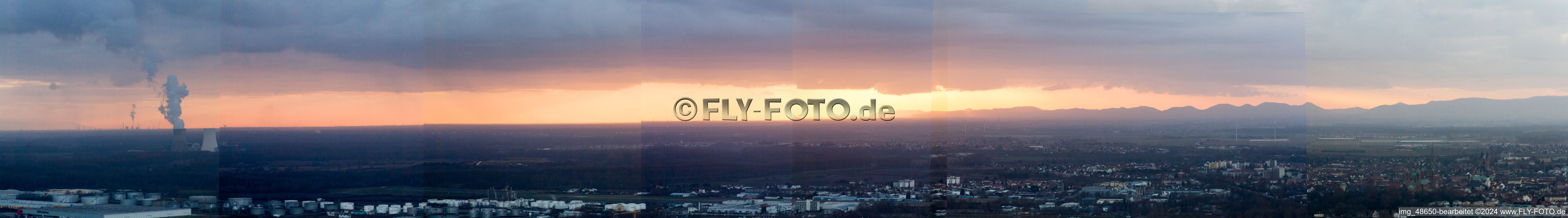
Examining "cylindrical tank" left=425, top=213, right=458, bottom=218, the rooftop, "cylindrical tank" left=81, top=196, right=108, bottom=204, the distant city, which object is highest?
the distant city

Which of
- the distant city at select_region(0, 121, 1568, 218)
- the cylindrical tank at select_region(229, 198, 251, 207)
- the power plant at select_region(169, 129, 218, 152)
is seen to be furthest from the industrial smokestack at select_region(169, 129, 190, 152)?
the cylindrical tank at select_region(229, 198, 251, 207)

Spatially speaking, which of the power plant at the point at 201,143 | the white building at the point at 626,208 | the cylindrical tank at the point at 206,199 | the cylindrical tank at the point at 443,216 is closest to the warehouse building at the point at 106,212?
the cylindrical tank at the point at 206,199

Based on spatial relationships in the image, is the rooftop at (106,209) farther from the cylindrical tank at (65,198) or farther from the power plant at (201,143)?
the power plant at (201,143)

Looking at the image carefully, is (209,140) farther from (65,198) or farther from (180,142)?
(65,198)

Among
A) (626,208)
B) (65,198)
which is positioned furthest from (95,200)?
(626,208)

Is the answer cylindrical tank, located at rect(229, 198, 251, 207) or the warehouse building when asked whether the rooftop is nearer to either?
the warehouse building
